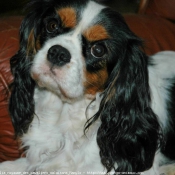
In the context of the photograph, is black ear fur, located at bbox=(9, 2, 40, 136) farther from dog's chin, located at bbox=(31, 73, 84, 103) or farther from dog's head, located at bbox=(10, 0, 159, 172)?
dog's chin, located at bbox=(31, 73, 84, 103)

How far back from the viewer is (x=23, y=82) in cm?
199

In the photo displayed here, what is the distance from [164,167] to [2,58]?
998mm

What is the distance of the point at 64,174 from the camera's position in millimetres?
1964

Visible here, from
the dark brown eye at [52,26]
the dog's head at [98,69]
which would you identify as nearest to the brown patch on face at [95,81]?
the dog's head at [98,69]

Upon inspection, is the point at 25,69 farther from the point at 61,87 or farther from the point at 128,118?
the point at 128,118

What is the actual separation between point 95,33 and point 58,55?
21 centimetres

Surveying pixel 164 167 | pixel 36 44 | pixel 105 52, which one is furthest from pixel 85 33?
pixel 164 167

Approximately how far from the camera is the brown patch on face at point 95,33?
1.72 m

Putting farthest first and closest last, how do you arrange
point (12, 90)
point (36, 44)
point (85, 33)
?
point (12, 90) → point (36, 44) → point (85, 33)

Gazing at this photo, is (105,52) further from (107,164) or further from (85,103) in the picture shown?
(107,164)

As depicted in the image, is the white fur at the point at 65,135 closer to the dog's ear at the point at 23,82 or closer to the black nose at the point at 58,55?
the dog's ear at the point at 23,82

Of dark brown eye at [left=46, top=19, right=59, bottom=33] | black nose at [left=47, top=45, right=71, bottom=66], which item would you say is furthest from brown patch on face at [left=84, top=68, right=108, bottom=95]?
dark brown eye at [left=46, top=19, right=59, bottom=33]

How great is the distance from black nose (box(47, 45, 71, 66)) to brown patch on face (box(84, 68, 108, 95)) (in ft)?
0.44

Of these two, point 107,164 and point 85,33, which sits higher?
point 85,33
